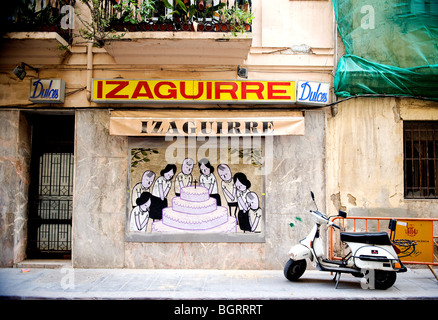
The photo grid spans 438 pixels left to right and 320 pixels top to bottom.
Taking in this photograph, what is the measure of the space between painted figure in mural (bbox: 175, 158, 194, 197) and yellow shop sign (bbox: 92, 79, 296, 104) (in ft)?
4.48

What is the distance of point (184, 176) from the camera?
7.87 m

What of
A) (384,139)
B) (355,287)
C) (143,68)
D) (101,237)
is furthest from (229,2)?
(355,287)

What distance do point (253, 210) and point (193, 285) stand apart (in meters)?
2.16

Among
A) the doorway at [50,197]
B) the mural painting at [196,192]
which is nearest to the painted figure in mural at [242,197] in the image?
the mural painting at [196,192]

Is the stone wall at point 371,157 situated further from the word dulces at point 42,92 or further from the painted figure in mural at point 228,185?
the word dulces at point 42,92

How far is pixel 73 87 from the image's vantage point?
793 centimetres

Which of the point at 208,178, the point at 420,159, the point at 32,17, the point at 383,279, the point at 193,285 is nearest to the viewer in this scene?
the point at 383,279

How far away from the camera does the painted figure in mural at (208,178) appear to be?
309 inches

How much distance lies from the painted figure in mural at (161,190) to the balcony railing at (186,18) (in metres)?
2.97

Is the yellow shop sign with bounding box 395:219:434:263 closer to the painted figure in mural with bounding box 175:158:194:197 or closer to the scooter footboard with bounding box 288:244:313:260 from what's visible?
the scooter footboard with bounding box 288:244:313:260

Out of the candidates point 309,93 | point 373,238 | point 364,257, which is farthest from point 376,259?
point 309,93

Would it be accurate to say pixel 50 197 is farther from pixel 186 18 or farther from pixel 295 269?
pixel 295 269

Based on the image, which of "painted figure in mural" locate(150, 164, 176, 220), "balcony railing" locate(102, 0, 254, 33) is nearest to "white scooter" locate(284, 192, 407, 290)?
"painted figure in mural" locate(150, 164, 176, 220)

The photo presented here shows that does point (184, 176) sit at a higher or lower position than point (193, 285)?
higher
